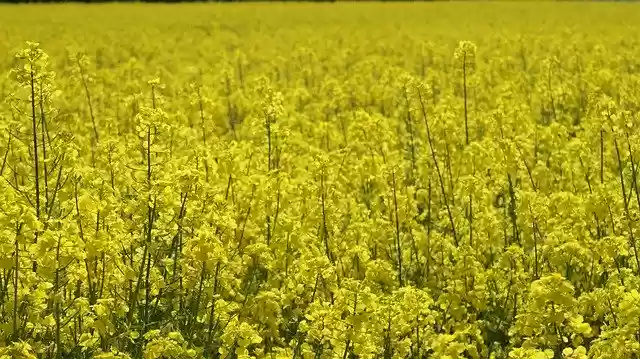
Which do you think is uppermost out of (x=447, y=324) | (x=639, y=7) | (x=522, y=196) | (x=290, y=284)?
(x=639, y=7)

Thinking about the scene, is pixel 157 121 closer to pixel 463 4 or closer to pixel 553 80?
pixel 553 80

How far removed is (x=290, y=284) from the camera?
4438 mm

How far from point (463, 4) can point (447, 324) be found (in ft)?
109

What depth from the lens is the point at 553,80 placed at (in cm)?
1092

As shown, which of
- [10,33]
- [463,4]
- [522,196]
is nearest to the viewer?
[522,196]

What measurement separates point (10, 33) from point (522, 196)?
17310 mm

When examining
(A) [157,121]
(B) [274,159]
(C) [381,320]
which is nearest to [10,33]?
(B) [274,159]

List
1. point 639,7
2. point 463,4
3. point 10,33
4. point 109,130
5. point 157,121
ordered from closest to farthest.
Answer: point 157,121
point 109,130
point 10,33
point 639,7
point 463,4

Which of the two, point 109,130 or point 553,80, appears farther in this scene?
point 553,80

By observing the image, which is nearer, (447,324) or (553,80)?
(447,324)

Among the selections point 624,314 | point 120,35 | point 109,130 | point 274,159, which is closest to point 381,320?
point 624,314

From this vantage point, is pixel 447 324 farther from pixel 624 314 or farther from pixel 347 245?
pixel 624 314

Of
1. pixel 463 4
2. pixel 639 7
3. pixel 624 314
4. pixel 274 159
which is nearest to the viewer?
pixel 624 314

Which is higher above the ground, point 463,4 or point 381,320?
point 463,4
